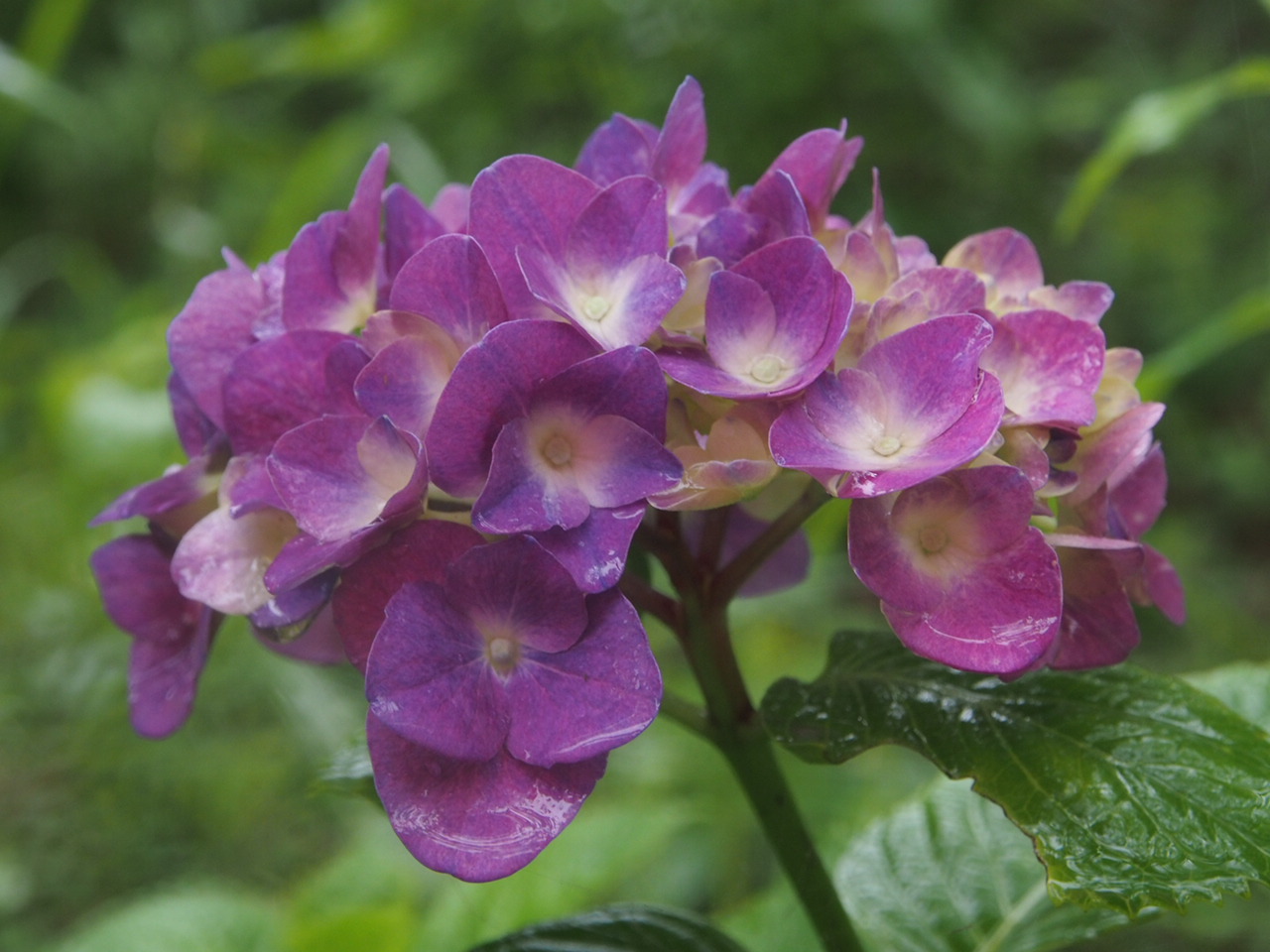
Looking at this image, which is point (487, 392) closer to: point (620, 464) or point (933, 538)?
point (620, 464)

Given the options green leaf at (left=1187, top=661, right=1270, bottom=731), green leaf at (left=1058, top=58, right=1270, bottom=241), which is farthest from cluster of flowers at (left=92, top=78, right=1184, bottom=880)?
green leaf at (left=1058, top=58, right=1270, bottom=241)

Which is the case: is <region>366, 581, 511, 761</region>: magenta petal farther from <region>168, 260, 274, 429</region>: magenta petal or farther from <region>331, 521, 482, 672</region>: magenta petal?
<region>168, 260, 274, 429</region>: magenta petal

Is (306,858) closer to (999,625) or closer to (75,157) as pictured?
(999,625)

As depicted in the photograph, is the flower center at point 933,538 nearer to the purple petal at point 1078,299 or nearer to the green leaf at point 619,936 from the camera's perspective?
the purple petal at point 1078,299

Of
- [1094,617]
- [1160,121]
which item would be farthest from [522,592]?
[1160,121]

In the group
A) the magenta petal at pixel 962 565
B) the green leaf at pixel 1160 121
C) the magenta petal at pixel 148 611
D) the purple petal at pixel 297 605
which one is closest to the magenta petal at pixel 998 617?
the magenta petal at pixel 962 565
